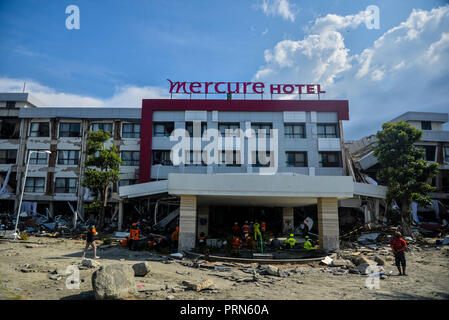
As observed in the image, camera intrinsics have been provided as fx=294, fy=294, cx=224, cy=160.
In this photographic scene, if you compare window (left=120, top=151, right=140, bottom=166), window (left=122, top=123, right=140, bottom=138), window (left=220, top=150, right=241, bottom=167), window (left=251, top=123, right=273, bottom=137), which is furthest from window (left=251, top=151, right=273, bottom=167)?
window (left=122, top=123, right=140, bottom=138)

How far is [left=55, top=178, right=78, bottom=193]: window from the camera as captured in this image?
29516mm

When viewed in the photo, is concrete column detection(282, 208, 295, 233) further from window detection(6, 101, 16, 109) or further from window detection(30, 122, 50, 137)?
window detection(6, 101, 16, 109)

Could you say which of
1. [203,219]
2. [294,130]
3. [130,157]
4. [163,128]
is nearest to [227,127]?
[163,128]

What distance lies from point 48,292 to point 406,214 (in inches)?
854

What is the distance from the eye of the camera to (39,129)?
102 ft

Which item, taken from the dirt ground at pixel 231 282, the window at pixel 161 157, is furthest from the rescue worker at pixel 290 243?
the window at pixel 161 157

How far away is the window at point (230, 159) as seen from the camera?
28.5m

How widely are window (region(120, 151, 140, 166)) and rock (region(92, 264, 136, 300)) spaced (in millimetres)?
22930

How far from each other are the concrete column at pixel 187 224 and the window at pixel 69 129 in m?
21.0

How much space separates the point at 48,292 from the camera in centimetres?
769
